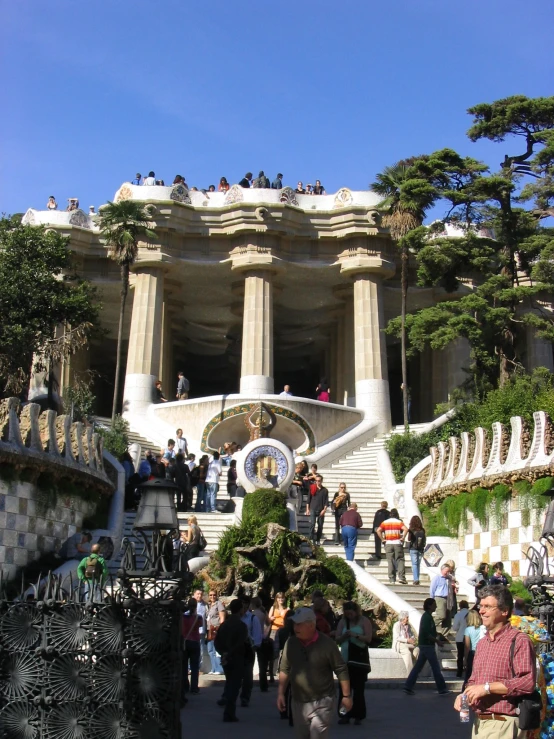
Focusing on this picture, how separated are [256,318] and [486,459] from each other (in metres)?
16.3

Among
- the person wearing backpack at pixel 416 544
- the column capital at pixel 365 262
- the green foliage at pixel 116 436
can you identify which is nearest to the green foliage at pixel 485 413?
the person wearing backpack at pixel 416 544

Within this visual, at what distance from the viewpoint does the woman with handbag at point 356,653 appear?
12109 millimetres

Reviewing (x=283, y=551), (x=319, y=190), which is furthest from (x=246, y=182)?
(x=283, y=551)

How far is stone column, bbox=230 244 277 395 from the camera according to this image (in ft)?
127

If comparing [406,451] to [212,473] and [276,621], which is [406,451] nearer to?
[212,473]

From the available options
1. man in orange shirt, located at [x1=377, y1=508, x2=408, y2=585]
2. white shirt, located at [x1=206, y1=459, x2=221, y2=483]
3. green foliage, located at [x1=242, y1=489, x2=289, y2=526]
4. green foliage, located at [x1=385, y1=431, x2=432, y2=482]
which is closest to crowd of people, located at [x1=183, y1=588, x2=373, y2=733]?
green foliage, located at [x1=242, y1=489, x2=289, y2=526]

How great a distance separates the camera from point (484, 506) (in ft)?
76.7

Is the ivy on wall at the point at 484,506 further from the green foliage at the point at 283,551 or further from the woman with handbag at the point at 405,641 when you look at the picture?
the woman with handbag at the point at 405,641

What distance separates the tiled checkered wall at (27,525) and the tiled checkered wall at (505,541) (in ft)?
29.1

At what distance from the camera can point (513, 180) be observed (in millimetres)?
35438

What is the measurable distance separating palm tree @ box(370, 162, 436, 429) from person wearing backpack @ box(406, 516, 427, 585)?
42.7ft

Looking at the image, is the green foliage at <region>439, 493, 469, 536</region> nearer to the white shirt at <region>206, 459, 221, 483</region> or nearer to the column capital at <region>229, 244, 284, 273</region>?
the white shirt at <region>206, 459, 221, 483</region>

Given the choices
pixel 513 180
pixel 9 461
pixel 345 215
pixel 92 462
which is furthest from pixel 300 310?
pixel 9 461

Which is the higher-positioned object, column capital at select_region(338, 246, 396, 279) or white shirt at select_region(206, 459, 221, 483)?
column capital at select_region(338, 246, 396, 279)
